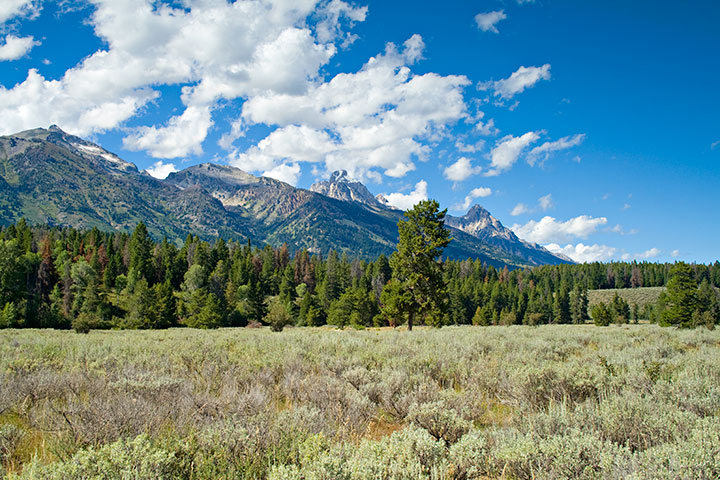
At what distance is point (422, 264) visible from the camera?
91.6 ft

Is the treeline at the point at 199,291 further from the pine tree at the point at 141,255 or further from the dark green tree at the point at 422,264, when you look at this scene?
the dark green tree at the point at 422,264

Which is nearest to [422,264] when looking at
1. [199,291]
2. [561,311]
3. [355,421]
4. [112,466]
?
[355,421]

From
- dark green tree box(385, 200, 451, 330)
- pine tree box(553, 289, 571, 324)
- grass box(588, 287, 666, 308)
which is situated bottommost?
pine tree box(553, 289, 571, 324)

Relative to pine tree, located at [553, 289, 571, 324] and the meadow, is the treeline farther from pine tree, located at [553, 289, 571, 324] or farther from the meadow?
the meadow

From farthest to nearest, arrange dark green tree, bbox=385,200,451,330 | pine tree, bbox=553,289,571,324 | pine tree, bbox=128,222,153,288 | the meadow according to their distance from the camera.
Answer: pine tree, bbox=553,289,571,324
pine tree, bbox=128,222,153,288
dark green tree, bbox=385,200,451,330
the meadow

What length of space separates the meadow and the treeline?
2227 centimetres

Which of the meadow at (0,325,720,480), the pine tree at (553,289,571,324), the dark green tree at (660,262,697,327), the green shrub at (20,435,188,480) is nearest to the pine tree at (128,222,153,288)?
the meadow at (0,325,720,480)

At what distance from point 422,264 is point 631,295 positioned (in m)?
168

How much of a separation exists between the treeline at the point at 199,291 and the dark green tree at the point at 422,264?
67.6 inches

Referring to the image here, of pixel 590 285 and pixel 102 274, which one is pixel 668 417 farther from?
pixel 590 285

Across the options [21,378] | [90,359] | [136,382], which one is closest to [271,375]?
[136,382]

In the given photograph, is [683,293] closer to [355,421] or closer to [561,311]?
[355,421]

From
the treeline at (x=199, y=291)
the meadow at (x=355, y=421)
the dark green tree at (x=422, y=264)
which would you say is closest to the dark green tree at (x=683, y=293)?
the treeline at (x=199, y=291)

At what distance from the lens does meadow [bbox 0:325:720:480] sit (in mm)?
3168
